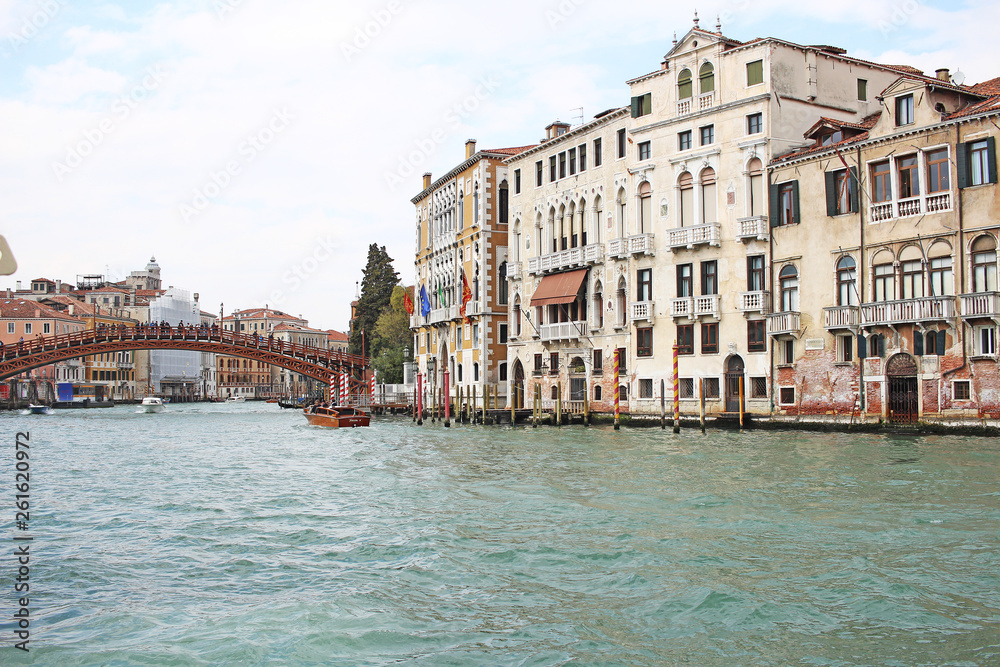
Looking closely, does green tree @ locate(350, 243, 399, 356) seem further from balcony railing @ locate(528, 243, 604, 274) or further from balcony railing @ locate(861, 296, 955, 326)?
balcony railing @ locate(861, 296, 955, 326)

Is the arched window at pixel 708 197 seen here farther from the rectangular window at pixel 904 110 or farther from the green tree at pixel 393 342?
the green tree at pixel 393 342

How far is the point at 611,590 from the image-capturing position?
6.85m

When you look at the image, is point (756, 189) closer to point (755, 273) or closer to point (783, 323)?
point (755, 273)

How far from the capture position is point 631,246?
26.0m

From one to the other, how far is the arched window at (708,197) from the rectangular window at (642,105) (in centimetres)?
276

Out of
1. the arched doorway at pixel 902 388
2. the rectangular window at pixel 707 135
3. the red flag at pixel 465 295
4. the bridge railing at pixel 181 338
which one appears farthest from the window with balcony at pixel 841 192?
the bridge railing at pixel 181 338

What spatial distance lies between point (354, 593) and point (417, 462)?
9.67 meters

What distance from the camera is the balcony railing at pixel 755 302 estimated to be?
22.5 metres

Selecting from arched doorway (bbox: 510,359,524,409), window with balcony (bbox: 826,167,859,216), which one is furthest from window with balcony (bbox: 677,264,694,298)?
arched doorway (bbox: 510,359,524,409)

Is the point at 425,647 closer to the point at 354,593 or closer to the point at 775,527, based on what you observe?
the point at 354,593

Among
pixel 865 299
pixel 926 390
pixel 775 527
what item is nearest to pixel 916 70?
pixel 865 299

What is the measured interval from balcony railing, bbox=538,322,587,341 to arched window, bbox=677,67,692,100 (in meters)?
7.29

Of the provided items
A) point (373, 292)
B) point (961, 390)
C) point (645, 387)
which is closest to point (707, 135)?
point (645, 387)

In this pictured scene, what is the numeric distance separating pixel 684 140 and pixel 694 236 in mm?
2719
